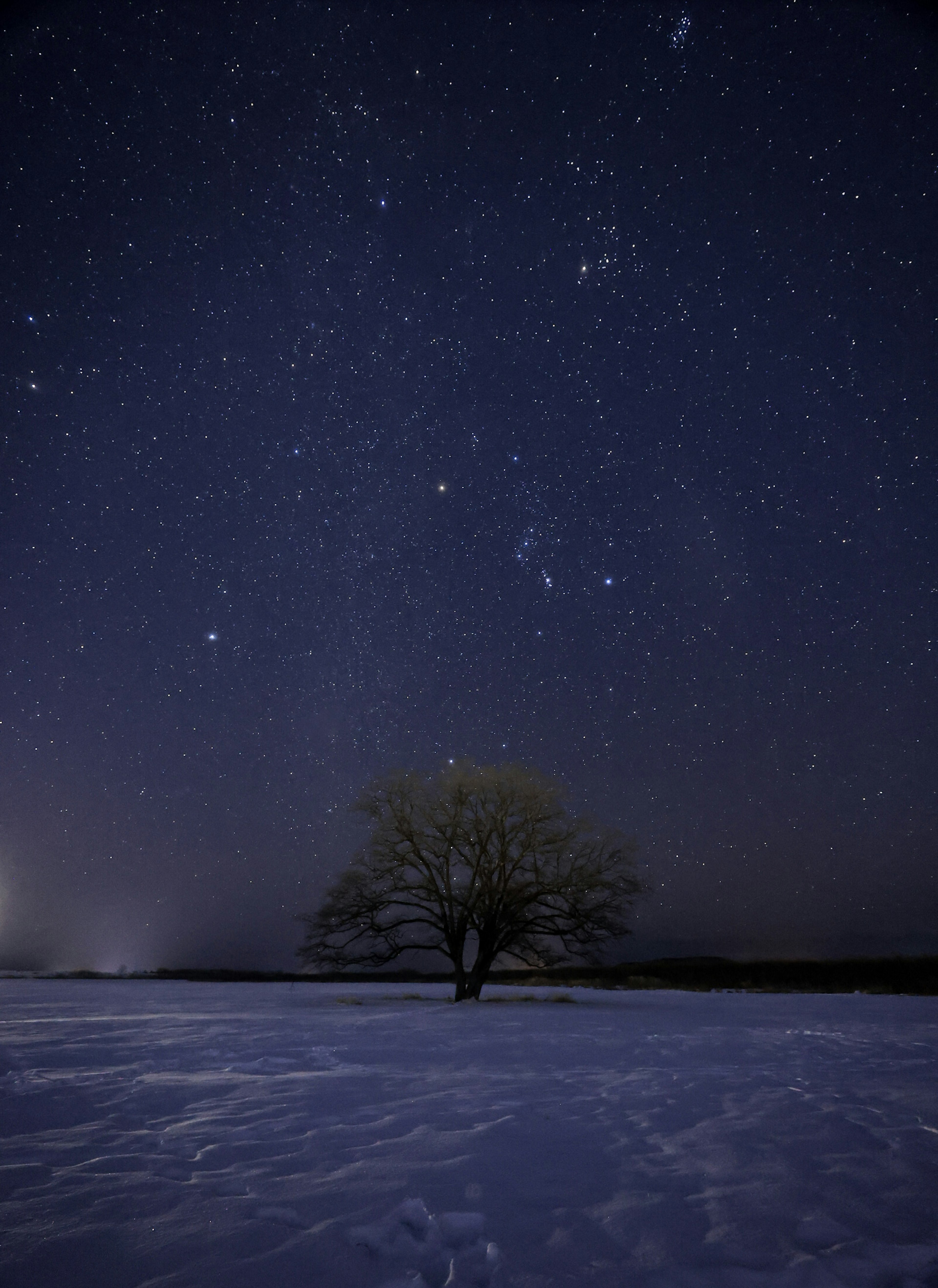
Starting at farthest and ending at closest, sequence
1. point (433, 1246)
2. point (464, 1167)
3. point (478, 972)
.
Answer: point (478, 972) → point (464, 1167) → point (433, 1246)

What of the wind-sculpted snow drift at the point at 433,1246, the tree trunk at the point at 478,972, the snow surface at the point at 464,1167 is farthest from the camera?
the tree trunk at the point at 478,972

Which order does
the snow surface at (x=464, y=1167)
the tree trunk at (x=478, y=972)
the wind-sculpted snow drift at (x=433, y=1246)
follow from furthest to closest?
the tree trunk at (x=478, y=972) → the snow surface at (x=464, y=1167) → the wind-sculpted snow drift at (x=433, y=1246)

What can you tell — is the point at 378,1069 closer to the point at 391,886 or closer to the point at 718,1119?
the point at 718,1119

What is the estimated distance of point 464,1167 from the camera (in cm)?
365

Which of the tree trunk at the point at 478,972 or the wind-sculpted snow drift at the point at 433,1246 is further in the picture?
the tree trunk at the point at 478,972

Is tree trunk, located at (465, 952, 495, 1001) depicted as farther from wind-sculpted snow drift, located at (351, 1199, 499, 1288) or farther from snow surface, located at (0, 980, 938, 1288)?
wind-sculpted snow drift, located at (351, 1199, 499, 1288)

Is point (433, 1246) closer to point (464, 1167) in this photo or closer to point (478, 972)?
point (464, 1167)

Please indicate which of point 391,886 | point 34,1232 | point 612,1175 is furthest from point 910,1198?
point 391,886

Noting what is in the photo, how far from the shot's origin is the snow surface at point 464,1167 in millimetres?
2607

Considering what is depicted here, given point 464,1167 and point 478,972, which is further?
point 478,972

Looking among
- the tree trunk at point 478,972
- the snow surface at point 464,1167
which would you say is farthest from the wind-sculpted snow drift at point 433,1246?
the tree trunk at point 478,972

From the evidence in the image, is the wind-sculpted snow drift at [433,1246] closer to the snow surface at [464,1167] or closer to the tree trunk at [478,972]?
the snow surface at [464,1167]

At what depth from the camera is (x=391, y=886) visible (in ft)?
67.4

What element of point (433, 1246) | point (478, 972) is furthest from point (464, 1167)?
point (478, 972)
